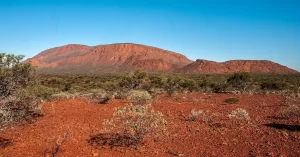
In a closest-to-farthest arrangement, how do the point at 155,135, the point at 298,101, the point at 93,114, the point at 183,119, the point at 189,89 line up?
1. the point at 155,135
2. the point at 183,119
3. the point at 93,114
4. the point at 298,101
5. the point at 189,89

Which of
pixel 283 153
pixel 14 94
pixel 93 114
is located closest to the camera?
pixel 283 153

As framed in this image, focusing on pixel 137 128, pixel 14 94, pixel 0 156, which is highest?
pixel 14 94

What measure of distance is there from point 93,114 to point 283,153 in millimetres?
8383

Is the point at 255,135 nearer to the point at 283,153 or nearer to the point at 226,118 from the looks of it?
the point at 283,153

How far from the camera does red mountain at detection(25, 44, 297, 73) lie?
109m

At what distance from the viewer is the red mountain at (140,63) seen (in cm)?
10938

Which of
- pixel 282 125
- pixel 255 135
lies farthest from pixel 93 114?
pixel 282 125

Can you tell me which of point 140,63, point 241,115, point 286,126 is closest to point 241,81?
point 241,115

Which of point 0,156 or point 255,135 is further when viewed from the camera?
point 255,135

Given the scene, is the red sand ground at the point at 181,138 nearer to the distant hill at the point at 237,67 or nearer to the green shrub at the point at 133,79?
the green shrub at the point at 133,79

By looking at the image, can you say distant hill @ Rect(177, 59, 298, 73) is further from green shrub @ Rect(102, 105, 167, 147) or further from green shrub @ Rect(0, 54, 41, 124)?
green shrub @ Rect(0, 54, 41, 124)

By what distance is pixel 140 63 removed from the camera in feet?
409

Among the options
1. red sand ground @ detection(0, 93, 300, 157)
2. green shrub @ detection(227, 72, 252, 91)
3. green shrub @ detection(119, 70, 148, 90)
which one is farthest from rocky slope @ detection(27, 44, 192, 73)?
red sand ground @ detection(0, 93, 300, 157)

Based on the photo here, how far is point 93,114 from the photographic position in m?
12.3
